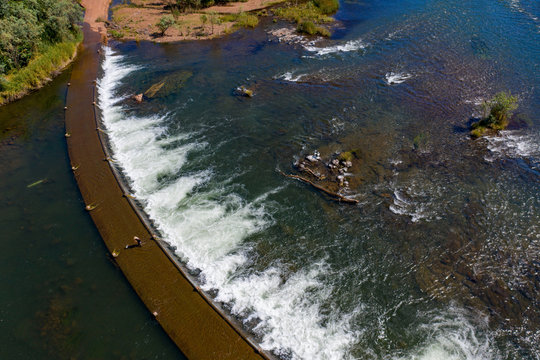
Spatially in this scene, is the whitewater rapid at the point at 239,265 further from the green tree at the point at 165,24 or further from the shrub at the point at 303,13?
the shrub at the point at 303,13

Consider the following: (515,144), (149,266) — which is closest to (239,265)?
(149,266)

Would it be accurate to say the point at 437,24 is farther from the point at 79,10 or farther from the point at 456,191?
the point at 79,10

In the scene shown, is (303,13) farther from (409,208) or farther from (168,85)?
(409,208)

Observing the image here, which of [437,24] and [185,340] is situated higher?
[437,24]

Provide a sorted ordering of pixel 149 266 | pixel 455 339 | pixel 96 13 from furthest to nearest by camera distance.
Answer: pixel 96 13 < pixel 149 266 < pixel 455 339

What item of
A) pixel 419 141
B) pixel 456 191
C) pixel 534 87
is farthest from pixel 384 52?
pixel 456 191

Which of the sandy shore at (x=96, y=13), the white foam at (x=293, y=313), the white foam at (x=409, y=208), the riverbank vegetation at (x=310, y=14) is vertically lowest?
the white foam at (x=293, y=313)

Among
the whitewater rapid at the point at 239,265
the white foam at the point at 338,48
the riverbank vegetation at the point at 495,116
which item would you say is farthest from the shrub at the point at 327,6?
the whitewater rapid at the point at 239,265
